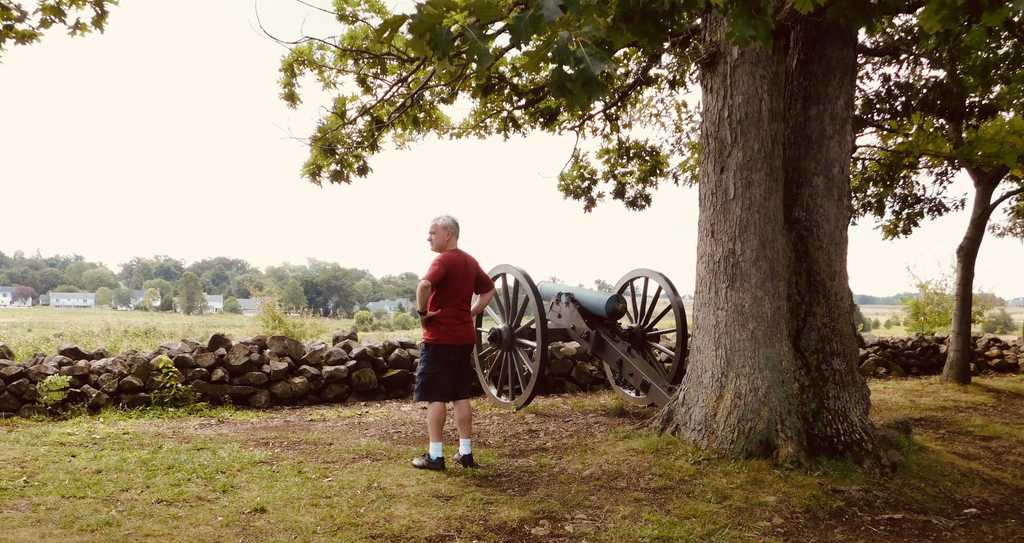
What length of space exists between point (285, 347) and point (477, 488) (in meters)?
4.49

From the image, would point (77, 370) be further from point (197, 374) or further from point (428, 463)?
point (428, 463)

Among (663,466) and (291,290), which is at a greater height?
(291,290)

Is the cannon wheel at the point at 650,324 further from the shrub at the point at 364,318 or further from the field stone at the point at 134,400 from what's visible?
the shrub at the point at 364,318

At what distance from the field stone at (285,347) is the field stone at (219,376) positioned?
0.63 meters

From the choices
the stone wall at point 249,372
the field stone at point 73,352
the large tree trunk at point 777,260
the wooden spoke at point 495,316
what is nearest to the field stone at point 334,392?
the stone wall at point 249,372

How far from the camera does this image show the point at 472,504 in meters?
3.95

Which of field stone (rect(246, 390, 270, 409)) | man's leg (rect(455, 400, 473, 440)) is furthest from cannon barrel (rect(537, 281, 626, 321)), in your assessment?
field stone (rect(246, 390, 270, 409))

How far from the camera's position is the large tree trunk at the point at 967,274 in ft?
32.2

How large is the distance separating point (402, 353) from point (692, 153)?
509cm

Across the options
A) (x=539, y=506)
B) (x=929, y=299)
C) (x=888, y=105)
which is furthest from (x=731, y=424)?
(x=929, y=299)

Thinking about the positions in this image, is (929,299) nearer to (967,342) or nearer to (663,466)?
(967,342)

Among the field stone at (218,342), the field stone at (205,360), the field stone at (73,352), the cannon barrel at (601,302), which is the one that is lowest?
the field stone at (205,360)

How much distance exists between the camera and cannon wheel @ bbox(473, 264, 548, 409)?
6352 millimetres

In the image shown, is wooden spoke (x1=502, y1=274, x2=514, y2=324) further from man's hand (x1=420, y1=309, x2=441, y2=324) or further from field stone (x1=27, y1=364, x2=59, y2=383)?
field stone (x1=27, y1=364, x2=59, y2=383)
